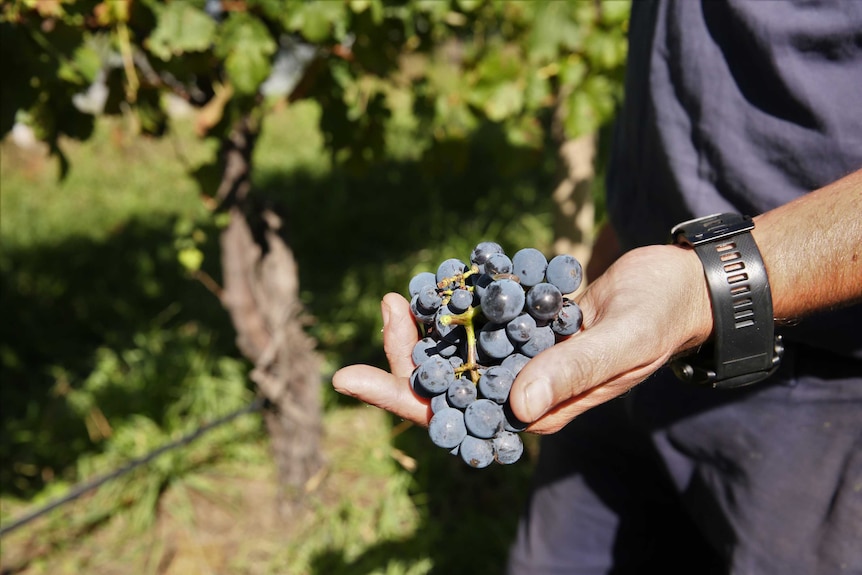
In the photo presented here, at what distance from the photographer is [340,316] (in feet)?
12.0

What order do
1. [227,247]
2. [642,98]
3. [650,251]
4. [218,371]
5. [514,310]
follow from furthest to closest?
[218,371] → [227,247] → [642,98] → [650,251] → [514,310]

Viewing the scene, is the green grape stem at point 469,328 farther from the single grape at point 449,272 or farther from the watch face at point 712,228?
the watch face at point 712,228

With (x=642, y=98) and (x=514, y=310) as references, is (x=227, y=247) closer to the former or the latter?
(x=642, y=98)

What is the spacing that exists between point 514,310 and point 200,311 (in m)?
3.23

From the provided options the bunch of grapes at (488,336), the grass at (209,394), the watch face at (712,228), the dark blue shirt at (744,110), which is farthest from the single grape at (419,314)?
the grass at (209,394)

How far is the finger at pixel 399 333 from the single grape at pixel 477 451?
19 cm

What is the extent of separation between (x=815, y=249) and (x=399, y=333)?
23.9 inches

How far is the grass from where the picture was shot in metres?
2.52

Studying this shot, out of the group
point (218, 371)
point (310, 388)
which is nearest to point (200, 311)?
point (218, 371)

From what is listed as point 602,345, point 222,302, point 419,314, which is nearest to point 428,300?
point 419,314

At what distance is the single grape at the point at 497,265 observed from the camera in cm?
95

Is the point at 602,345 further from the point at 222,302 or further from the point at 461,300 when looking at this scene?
the point at 222,302

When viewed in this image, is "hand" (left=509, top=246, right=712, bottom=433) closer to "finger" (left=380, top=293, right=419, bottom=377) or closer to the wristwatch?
the wristwatch

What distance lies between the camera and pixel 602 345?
34.6 inches
